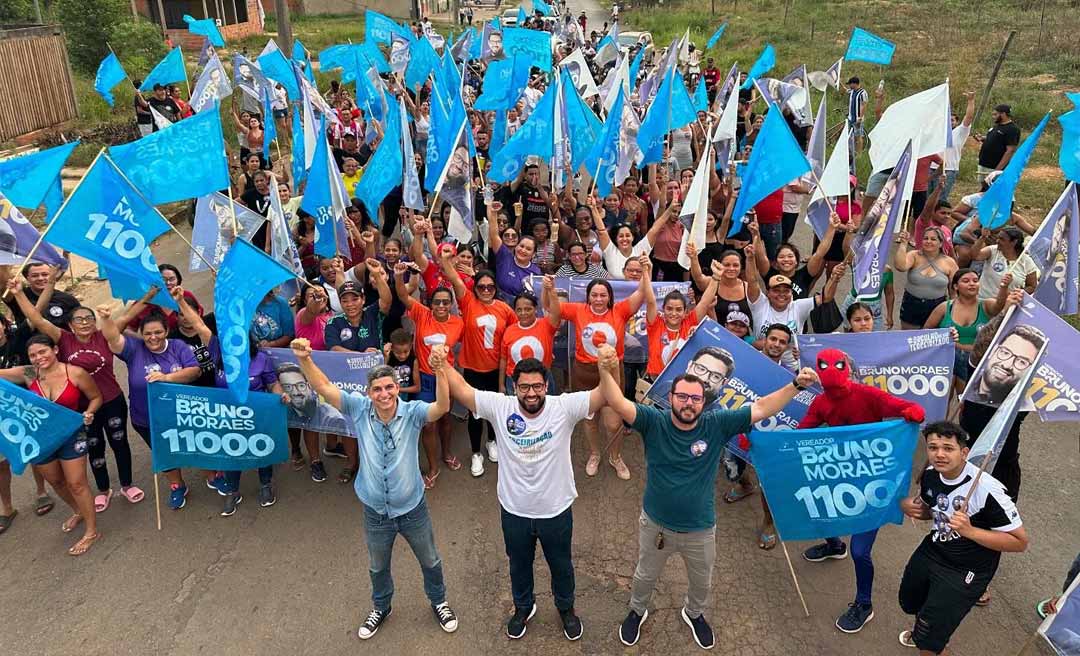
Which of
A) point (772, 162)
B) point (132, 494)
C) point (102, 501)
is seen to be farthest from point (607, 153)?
point (102, 501)

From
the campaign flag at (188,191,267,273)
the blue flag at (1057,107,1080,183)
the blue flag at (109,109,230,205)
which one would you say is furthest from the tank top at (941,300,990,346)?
the campaign flag at (188,191,267,273)

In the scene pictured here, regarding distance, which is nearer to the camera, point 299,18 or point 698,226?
point 698,226

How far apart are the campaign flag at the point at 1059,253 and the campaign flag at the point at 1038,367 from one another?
49.0 inches

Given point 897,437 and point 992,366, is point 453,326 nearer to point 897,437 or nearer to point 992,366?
point 897,437

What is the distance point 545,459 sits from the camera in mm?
4090

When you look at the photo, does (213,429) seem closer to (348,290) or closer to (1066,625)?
Result: (348,290)

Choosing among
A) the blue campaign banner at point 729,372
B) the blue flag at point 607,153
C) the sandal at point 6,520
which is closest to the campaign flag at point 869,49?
the blue flag at point 607,153

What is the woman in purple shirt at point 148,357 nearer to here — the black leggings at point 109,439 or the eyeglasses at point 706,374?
the black leggings at point 109,439

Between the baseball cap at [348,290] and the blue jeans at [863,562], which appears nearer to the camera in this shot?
the blue jeans at [863,562]

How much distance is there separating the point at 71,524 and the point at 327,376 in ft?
7.28

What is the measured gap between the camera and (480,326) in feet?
19.5

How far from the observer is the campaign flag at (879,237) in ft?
20.6

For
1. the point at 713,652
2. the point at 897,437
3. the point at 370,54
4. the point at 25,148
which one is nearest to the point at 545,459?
the point at 713,652

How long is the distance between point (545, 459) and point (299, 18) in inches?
2035
